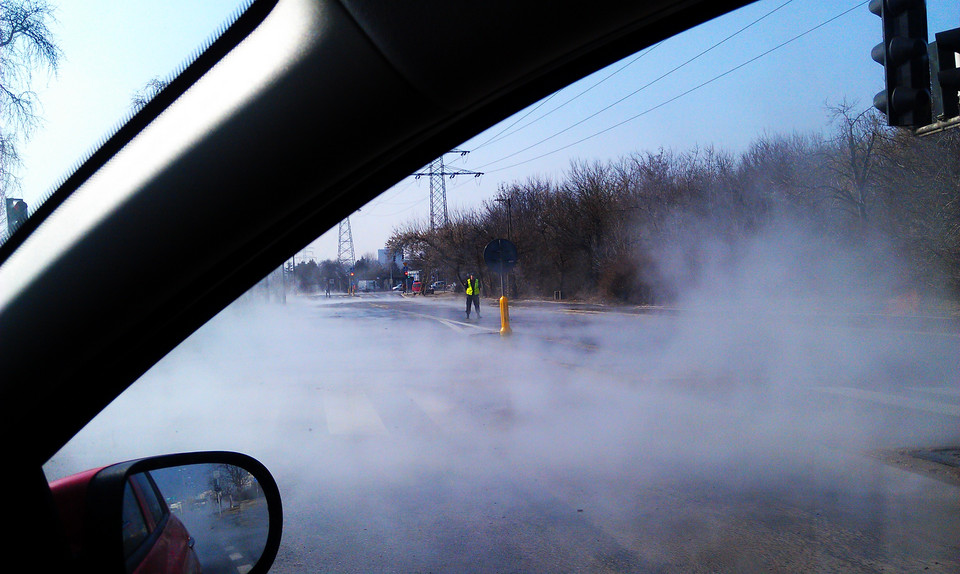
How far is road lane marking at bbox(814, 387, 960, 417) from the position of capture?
7.25 m

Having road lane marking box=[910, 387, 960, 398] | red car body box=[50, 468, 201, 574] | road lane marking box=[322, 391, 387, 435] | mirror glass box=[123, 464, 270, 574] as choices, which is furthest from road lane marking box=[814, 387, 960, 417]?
red car body box=[50, 468, 201, 574]

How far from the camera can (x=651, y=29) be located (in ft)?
4.32

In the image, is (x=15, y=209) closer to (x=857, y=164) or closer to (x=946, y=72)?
(x=946, y=72)

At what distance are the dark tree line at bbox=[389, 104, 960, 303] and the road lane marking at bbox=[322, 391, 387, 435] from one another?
211cm

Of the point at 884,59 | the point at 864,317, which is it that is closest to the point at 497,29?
the point at 884,59

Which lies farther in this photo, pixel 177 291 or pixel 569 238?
pixel 569 238

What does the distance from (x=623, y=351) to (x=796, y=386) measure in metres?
4.34

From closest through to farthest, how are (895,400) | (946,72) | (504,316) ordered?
(946,72), (895,400), (504,316)

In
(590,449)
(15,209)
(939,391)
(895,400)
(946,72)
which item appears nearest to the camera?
(15,209)

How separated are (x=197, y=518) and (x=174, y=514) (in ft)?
0.24

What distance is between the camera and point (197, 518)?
1.81 m

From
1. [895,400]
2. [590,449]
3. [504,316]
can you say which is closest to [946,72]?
[895,400]

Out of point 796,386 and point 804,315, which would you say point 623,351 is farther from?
point 804,315

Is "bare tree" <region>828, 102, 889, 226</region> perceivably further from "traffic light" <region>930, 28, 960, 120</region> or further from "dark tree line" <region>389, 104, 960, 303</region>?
"traffic light" <region>930, 28, 960, 120</region>
